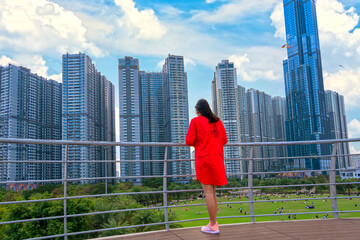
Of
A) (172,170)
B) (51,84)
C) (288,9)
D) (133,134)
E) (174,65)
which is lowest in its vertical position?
(172,170)

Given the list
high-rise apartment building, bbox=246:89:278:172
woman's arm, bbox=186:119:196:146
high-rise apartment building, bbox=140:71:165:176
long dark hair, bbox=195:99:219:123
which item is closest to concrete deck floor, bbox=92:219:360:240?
woman's arm, bbox=186:119:196:146

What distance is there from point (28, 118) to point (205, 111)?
57769 millimetres

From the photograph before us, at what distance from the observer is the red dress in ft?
8.93

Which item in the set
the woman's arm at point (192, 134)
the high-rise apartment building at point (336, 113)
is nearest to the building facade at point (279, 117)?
the high-rise apartment building at point (336, 113)

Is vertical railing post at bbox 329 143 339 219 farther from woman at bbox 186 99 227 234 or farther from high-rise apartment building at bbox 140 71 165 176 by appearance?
high-rise apartment building at bbox 140 71 165 176

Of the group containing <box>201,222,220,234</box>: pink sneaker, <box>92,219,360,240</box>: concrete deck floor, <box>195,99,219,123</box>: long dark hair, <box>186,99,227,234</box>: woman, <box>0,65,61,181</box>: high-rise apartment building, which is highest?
<box>0,65,61,181</box>: high-rise apartment building

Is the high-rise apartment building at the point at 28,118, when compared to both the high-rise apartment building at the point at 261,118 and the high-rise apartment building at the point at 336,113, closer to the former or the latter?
the high-rise apartment building at the point at 261,118

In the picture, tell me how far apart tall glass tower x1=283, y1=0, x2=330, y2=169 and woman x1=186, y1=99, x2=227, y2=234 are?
84.1m

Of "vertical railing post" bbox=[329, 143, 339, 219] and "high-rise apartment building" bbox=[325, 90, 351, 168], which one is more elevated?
"high-rise apartment building" bbox=[325, 90, 351, 168]

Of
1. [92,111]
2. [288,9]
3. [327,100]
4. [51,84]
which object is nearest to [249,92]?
[327,100]

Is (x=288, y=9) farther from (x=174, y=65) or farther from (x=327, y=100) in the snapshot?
(x=174, y=65)

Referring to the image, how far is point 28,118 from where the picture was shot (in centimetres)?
5259

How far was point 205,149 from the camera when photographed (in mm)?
2736

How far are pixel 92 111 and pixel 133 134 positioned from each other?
12.4 meters
